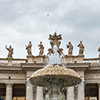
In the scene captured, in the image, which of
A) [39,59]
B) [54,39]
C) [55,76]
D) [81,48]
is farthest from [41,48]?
[55,76]

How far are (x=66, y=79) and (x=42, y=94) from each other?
20.7 m

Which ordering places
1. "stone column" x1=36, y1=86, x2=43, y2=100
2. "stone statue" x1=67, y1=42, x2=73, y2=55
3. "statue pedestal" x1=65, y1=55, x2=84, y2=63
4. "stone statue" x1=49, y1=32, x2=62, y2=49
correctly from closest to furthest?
"stone column" x1=36, y1=86, x2=43, y2=100 < "statue pedestal" x1=65, y1=55, x2=84, y2=63 < "stone statue" x1=67, y1=42, x2=73, y2=55 < "stone statue" x1=49, y1=32, x2=62, y2=49

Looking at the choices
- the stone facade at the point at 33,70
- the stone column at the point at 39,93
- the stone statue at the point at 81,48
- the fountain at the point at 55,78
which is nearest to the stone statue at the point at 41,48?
the stone facade at the point at 33,70

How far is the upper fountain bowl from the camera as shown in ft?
82.6

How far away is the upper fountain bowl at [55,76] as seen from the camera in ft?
82.6

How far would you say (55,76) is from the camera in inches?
994

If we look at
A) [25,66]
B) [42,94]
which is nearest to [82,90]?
[42,94]

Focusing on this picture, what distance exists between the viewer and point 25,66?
47094mm

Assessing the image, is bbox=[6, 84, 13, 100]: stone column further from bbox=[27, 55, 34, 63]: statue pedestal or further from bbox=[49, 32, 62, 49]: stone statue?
bbox=[49, 32, 62, 49]: stone statue

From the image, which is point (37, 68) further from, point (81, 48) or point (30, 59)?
point (81, 48)

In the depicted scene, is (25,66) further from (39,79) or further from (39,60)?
(39,79)

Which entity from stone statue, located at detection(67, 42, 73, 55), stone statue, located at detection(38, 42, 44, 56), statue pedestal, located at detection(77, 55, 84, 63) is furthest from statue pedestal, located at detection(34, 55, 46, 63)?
statue pedestal, located at detection(77, 55, 84, 63)

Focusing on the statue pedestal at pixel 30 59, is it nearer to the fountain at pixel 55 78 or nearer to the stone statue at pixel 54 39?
the stone statue at pixel 54 39

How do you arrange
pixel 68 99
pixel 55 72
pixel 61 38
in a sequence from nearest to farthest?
pixel 55 72
pixel 68 99
pixel 61 38
